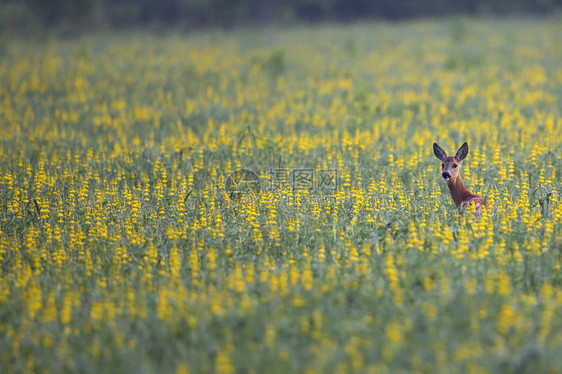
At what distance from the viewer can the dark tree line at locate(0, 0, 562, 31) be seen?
3334 centimetres

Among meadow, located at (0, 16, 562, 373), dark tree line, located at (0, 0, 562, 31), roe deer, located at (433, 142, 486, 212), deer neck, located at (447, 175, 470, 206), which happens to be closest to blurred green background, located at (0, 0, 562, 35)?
dark tree line, located at (0, 0, 562, 31)

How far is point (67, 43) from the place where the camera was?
83.3ft

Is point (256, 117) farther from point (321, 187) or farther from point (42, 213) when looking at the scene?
point (42, 213)

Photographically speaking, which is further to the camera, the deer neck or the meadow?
the deer neck

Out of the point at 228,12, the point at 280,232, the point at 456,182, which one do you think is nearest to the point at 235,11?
the point at 228,12

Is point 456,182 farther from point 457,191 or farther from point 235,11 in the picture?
point 235,11

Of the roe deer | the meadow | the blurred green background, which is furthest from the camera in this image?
the blurred green background

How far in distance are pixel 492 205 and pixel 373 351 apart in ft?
10.2

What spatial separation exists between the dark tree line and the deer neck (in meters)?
28.6

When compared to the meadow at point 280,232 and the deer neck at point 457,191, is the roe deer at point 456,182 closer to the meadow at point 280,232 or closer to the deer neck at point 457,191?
the deer neck at point 457,191

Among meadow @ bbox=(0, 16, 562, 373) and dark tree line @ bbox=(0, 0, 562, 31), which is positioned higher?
dark tree line @ bbox=(0, 0, 562, 31)

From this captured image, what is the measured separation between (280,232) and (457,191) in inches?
80.6

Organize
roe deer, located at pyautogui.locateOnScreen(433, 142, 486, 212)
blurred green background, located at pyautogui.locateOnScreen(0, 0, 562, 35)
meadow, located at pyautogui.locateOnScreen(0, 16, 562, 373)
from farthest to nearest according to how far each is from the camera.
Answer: blurred green background, located at pyautogui.locateOnScreen(0, 0, 562, 35) → roe deer, located at pyautogui.locateOnScreen(433, 142, 486, 212) → meadow, located at pyautogui.locateOnScreen(0, 16, 562, 373)

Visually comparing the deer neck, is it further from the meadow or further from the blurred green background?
the blurred green background
